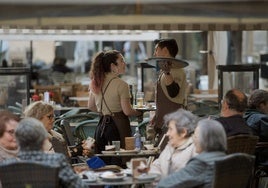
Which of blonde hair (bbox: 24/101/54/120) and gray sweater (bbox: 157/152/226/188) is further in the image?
blonde hair (bbox: 24/101/54/120)

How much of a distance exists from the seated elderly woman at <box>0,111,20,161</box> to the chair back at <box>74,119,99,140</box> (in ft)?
14.4

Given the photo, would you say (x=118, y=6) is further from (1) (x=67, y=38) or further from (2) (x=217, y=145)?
(1) (x=67, y=38)

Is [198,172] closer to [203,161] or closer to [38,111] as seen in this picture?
[203,161]

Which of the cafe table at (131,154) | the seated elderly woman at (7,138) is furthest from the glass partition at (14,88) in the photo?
the seated elderly woman at (7,138)

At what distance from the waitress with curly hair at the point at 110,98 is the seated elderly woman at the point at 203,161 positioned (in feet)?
11.1

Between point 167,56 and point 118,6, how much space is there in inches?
59.7

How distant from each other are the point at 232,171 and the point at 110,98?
3553 mm

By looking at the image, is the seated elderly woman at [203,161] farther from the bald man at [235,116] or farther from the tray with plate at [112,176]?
the bald man at [235,116]

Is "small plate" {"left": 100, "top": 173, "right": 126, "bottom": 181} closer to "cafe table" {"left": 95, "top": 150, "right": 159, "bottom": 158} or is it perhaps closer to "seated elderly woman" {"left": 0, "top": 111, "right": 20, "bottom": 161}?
"seated elderly woman" {"left": 0, "top": 111, "right": 20, "bottom": 161}

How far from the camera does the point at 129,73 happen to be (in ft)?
95.9

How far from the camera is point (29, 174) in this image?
22.6 ft

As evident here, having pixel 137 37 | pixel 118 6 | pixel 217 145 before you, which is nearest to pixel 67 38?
pixel 137 37

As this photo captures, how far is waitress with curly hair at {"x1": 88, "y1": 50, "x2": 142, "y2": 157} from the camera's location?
10578 millimetres

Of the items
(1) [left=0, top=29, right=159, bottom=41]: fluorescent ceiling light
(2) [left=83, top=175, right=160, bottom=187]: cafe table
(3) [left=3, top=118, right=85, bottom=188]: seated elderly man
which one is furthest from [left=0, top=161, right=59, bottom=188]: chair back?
(1) [left=0, top=29, right=159, bottom=41]: fluorescent ceiling light
